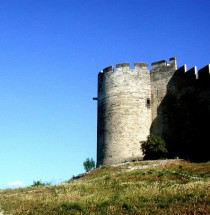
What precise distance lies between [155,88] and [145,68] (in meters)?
1.46

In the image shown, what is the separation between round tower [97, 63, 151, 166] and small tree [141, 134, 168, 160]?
1.04 m

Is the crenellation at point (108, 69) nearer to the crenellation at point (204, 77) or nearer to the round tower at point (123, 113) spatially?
the round tower at point (123, 113)

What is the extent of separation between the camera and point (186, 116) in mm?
19891

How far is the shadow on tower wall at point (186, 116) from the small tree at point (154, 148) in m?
1.06

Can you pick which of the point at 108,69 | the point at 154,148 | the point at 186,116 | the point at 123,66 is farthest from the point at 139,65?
the point at 154,148

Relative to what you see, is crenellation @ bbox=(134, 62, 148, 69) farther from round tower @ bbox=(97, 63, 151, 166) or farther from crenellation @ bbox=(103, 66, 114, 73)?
crenellation @ bbox=(103, 66, 114, 73)

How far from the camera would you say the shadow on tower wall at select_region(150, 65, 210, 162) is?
60.7 feet

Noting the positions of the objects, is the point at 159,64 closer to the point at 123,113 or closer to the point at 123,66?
the point at 123,66

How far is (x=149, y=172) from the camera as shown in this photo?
14.4 meters

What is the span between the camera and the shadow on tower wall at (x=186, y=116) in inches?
729

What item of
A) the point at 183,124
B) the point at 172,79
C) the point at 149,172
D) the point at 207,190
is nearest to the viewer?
the point at 207,190

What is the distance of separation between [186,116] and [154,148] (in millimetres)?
2809

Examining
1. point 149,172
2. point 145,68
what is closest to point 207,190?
point 149,172

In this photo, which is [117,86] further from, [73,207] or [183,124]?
[73,207]
